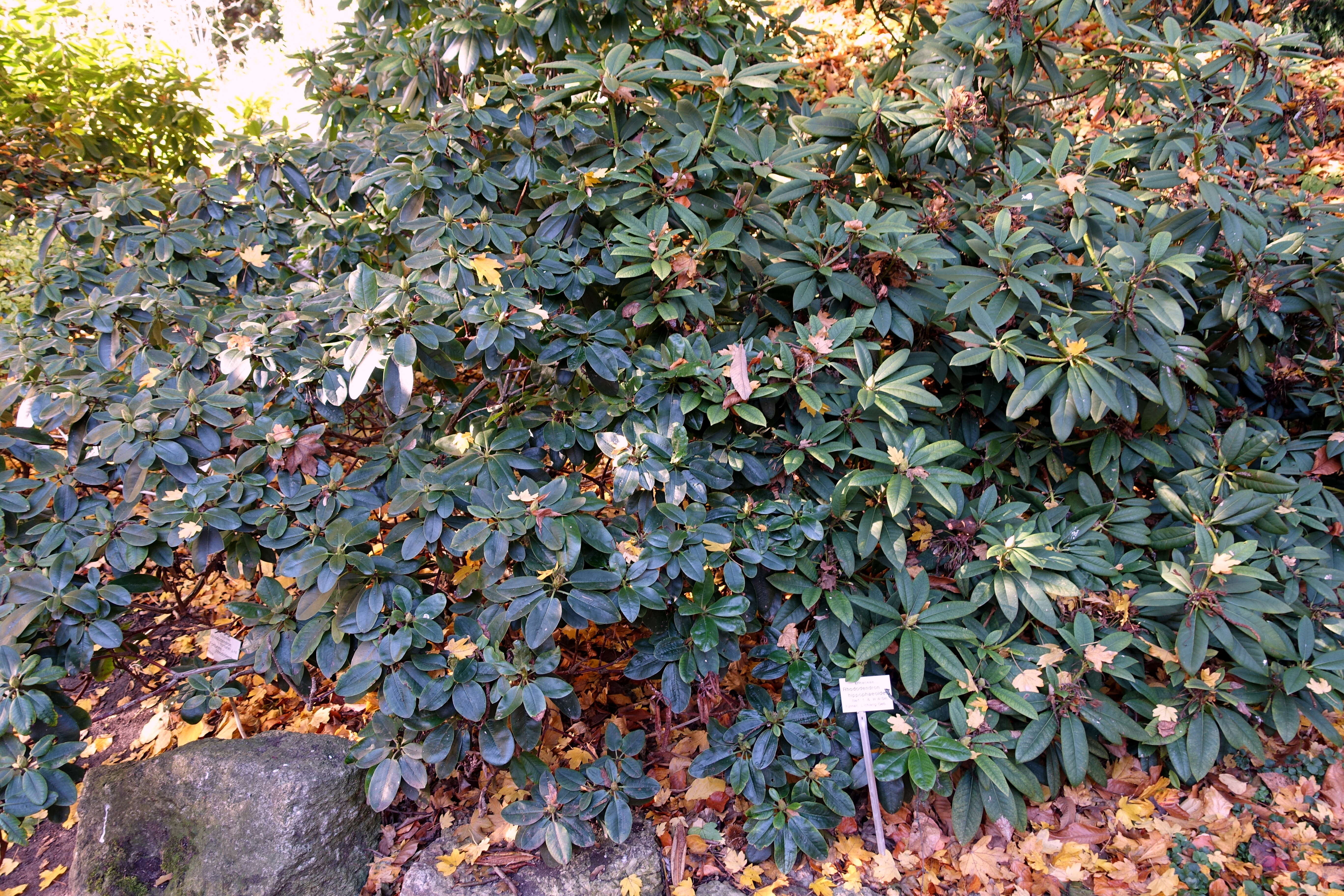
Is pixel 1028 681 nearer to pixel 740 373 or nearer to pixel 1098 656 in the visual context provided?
pixel 1098 656

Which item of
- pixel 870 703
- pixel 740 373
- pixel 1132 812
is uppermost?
pixel 740 373

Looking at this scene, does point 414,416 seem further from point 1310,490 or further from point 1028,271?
point 1310,490

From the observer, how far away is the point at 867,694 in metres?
1.95

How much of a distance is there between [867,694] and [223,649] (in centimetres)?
168

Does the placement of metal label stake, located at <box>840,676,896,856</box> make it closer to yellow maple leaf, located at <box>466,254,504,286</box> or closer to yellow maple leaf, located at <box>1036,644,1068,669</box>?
yellow maple leaf, located at <box>1036,644,1068,669</box>

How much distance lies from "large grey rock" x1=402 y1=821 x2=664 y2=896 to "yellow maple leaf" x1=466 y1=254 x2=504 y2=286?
4.93ft

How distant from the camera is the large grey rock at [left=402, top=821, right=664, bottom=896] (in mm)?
1922

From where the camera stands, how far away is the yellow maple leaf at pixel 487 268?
1907 millimetres

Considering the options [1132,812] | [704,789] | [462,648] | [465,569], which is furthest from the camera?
[465,569]

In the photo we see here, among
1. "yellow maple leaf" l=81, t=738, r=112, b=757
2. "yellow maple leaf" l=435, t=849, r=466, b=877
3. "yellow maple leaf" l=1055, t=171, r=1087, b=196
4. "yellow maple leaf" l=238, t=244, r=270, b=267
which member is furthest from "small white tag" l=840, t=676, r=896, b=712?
"yellow maple leaf" l=81, t=738, r=112, b=757

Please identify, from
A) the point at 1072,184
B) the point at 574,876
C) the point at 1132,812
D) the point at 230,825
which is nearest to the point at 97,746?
the point at 230,825

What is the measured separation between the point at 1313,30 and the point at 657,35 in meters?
4.39

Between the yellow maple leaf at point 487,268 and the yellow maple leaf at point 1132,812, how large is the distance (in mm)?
2226

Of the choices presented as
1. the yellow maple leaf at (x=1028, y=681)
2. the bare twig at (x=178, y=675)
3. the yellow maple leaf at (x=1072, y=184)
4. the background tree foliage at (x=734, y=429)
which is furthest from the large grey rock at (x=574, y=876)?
the yellow maple leaf at (x=1072, y=184)
